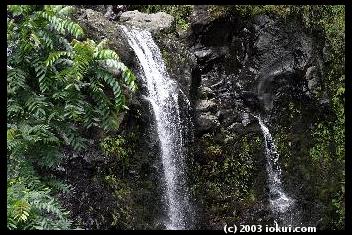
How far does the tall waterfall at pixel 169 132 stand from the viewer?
263 inches

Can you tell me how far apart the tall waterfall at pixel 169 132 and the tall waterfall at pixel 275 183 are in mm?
1528

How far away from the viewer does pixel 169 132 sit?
684cm

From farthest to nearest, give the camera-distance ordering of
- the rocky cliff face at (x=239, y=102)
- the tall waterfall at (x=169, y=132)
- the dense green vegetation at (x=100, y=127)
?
1. the rocky cliff face at (x=239, y=102)
2. the tall waterfall at (x=169, y=132)
3. the dense green vegetation at (x=100, y=127)

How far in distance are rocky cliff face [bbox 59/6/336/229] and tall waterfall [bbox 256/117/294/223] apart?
0.36 feet

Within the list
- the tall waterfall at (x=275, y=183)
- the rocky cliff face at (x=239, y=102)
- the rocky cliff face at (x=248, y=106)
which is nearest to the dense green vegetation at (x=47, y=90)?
the rocky cliff face at (x=239, y=102)

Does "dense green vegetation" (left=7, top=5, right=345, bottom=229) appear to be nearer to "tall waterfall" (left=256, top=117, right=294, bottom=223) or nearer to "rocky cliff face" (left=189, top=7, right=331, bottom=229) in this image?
"rocky cliff face" (left=189, top=7, right=331, bottom=229)

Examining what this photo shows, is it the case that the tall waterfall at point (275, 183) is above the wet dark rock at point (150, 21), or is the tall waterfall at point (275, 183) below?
below

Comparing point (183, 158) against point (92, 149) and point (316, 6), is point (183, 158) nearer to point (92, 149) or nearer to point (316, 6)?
point (92, 149)

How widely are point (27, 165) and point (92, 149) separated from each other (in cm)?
134

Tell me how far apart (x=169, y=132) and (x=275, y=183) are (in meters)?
2.11

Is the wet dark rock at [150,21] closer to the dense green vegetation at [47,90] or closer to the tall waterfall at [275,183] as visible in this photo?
the tall waterfall at [275,183]

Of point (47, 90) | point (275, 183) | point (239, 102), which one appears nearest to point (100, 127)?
point (47, 90)
